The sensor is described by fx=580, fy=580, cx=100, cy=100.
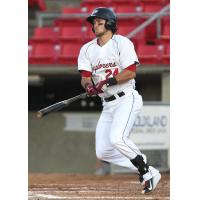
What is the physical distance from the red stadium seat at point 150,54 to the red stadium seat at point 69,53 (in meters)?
0.91

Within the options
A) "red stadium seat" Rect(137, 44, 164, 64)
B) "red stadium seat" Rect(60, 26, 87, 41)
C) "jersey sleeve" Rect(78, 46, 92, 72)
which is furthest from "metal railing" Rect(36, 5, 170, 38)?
"jersey sleeve" Rect(78, 46, 92, 72)

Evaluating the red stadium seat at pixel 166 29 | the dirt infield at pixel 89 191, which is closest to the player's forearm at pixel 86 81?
the dirt infield at pixel 89 191

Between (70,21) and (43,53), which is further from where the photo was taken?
(70,21)

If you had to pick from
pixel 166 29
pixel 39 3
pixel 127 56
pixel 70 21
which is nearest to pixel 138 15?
pixel 166 29

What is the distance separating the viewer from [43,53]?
8477 millimetres

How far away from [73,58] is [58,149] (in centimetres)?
161

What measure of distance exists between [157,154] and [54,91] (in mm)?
2456

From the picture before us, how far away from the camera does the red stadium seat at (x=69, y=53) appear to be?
823cm

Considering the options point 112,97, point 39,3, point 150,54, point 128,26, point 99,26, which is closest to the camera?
point 99,26

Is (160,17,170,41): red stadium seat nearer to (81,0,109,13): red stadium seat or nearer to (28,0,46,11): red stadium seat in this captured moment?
(81,0,109,13): red stadium seat

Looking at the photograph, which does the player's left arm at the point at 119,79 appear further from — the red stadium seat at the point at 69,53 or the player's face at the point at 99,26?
the red stadium seat at the point at 69,53

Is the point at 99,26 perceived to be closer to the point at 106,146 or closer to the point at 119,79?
the point at 119,79

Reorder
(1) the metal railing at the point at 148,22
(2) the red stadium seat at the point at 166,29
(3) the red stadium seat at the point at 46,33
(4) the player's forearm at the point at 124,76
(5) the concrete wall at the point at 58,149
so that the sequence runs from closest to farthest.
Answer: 1. (4) the player's forearm at the point at 124,76
2. (1) the metal railing at the point at 148,22
3. (2) the red stadium seat at the point at 166,29
4. (3) the red stadium seat at the point at 46,33
5. (5) the concrete wall at the point at 58,149
